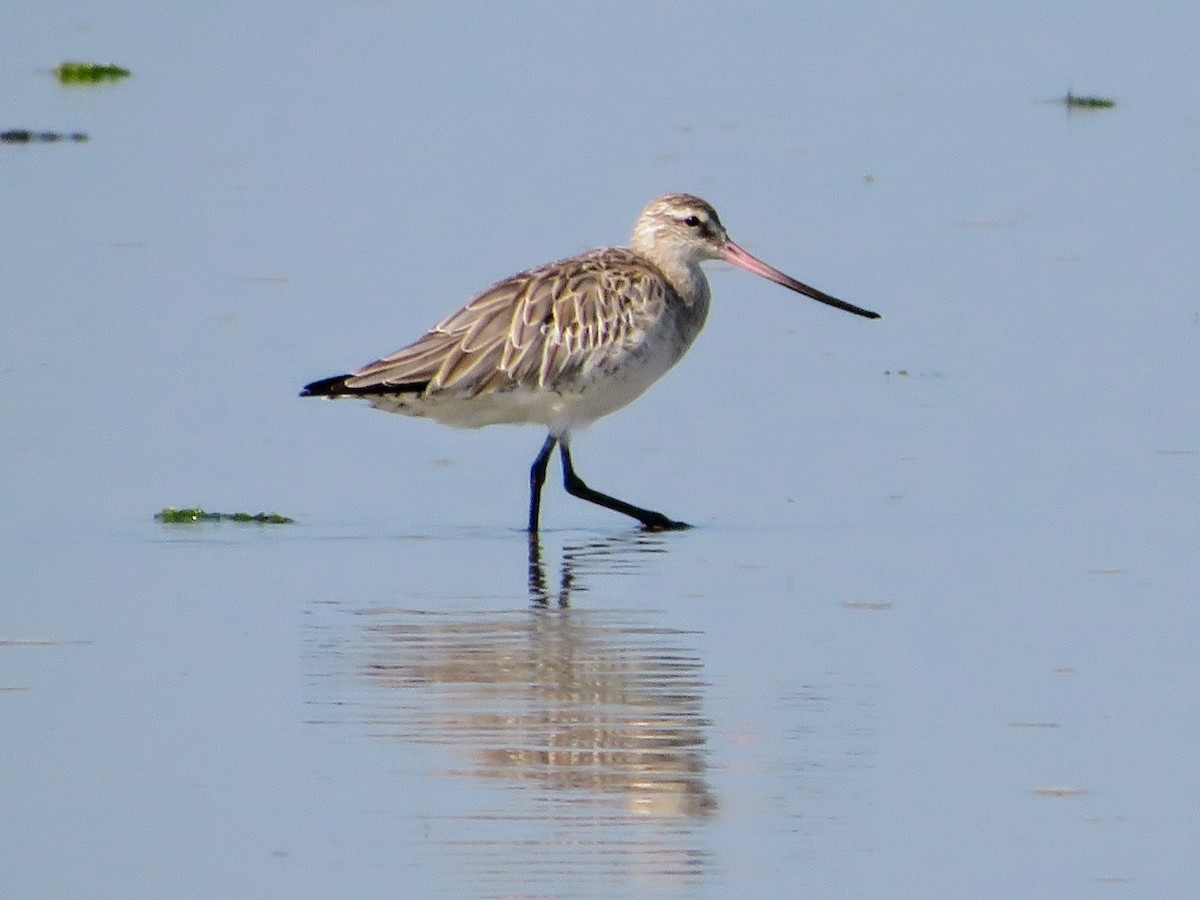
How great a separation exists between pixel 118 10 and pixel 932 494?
1380 cm

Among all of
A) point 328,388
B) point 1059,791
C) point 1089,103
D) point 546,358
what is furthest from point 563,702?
point 1089,103

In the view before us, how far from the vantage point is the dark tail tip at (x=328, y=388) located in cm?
1061

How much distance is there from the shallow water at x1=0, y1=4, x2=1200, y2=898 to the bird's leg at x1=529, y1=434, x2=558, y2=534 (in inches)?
4.8

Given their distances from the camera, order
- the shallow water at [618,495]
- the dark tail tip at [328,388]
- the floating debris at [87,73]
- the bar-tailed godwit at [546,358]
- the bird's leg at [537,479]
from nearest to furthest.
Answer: the shallow water at [618,495], the dark tail tip at [328,388], the bird's leg at [537,479], the bar-tailed godwit at [546,358], the floating debris at [87,73]

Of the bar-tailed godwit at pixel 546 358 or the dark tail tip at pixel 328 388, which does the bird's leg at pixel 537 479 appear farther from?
the dark tail tip at pixel 328 388

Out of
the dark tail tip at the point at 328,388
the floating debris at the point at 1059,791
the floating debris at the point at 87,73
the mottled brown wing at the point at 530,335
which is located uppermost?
the floating debris at the point at 87,73

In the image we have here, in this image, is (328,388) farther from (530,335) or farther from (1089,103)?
(1089,103)

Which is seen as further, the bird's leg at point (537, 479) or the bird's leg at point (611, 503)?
the bird's leg at point (537, 479)

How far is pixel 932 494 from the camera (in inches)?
428

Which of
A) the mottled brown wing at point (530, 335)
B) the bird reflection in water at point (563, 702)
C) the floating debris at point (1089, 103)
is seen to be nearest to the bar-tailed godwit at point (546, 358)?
the mottled brown wing at point (530, 335)

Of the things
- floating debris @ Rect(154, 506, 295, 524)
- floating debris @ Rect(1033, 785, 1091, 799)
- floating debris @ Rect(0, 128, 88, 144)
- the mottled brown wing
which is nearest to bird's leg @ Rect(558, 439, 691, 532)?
the mottled brown wing

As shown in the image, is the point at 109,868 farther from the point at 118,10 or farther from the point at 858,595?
the point at 118,10

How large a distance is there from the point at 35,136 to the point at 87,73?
212 cm

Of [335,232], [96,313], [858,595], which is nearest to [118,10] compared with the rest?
[335,232]
